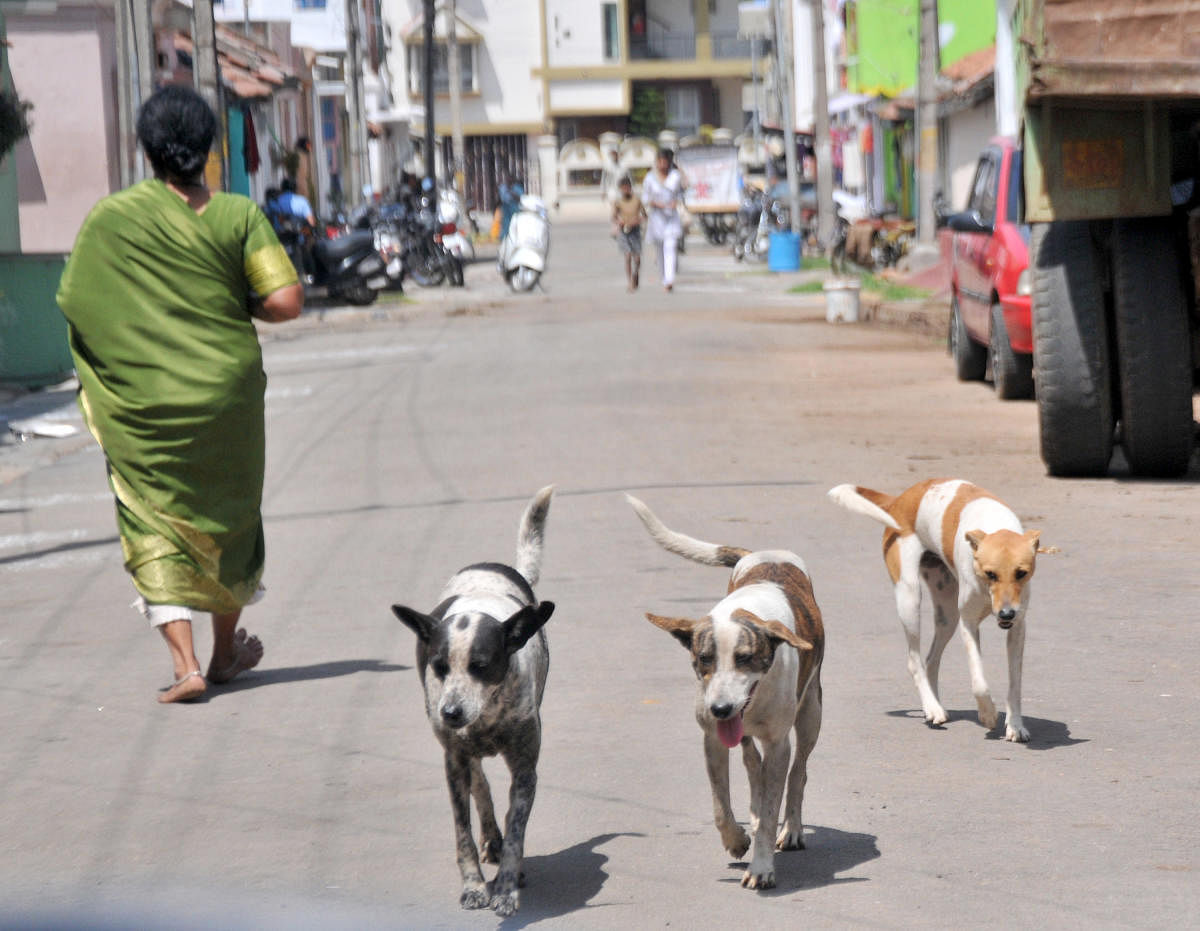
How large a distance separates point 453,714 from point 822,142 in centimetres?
3078

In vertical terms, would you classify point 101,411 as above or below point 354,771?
above

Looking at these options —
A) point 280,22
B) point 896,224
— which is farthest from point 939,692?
point 280,22

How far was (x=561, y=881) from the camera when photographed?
4.54m

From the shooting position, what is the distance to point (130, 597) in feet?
27.5

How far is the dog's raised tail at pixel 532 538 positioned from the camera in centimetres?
Answer: 516

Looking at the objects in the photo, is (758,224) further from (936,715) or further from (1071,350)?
(936,715)

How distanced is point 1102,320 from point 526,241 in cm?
2010

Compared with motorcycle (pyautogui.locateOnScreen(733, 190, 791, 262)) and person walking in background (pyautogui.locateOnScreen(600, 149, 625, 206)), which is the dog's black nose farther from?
person walking in background (pyautogui.locateOnScreen(600, 149, 625, 206))

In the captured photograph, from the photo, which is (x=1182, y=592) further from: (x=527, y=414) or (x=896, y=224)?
(x=896, y=224)

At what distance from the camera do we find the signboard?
45.5m

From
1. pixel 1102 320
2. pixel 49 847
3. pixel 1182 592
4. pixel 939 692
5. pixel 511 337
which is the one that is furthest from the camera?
pixel 511 337

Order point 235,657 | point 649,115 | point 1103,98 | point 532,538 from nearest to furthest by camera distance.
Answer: point 532,538
point 235,657
point 1103,98
point 649,115

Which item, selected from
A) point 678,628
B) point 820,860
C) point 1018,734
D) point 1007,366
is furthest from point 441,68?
point 678,628

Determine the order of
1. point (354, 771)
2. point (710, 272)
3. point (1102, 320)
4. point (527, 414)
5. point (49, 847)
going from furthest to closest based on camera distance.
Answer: point (710, 272) < point (527, 414) < point (1102, 320) < point (354, 771) < point (49, 847)
